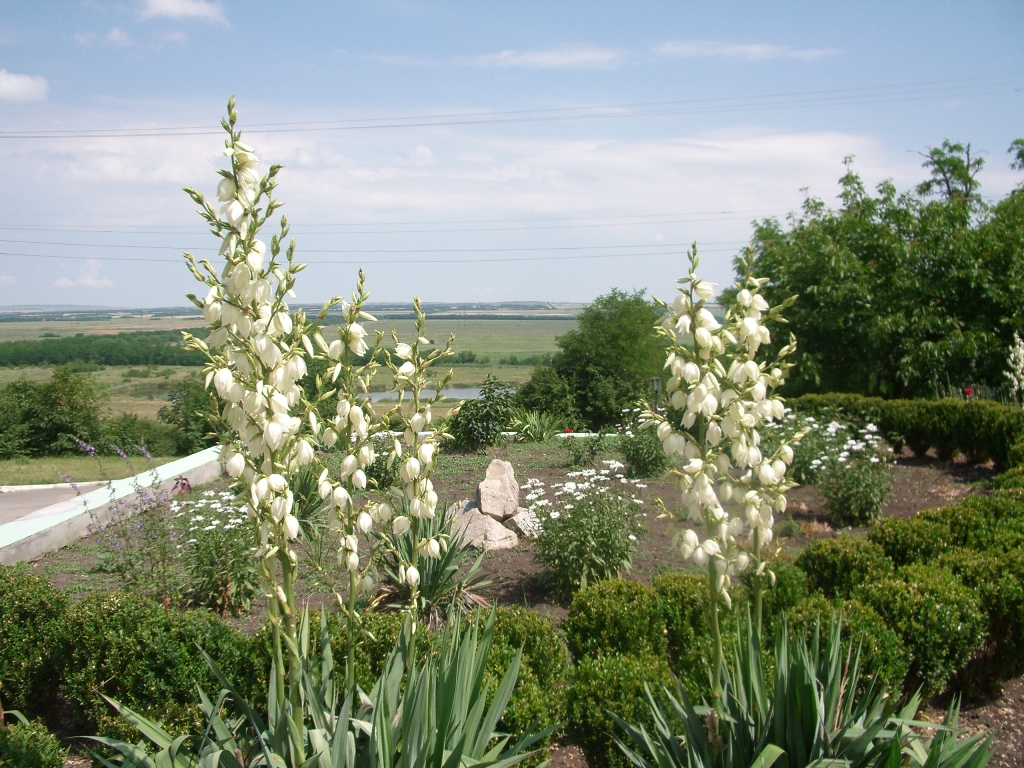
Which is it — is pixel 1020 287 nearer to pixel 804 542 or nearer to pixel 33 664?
pixel 804 542

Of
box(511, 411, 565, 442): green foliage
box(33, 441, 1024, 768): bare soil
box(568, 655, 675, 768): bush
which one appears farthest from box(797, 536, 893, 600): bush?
box(511, 411, 565, 442): green foliage

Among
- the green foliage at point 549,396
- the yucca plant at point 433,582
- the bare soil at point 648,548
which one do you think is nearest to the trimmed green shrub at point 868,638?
the bare soil at point 648,548

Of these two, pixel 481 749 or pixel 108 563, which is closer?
pixel 481 749

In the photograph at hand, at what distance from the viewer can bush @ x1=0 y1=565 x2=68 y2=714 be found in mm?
4035

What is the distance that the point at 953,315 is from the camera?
1262cm

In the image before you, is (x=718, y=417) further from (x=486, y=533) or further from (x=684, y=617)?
(x=486, y=533)

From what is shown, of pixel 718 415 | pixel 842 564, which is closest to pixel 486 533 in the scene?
pixel 842 564

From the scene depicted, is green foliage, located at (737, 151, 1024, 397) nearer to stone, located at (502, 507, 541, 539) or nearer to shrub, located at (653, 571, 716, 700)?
stone, located at (502, 507, 541, 539)

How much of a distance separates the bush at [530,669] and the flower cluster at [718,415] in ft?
3.36

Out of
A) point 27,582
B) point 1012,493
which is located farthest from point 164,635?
point 1012,493

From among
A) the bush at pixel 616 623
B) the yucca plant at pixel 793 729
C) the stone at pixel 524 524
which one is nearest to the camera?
the yucca plant at pixel 793 729

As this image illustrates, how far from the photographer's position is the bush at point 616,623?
394 cm

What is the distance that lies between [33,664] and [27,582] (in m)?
0.53

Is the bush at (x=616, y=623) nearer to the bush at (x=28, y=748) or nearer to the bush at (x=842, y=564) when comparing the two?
the bush at (x=842, y=564)
